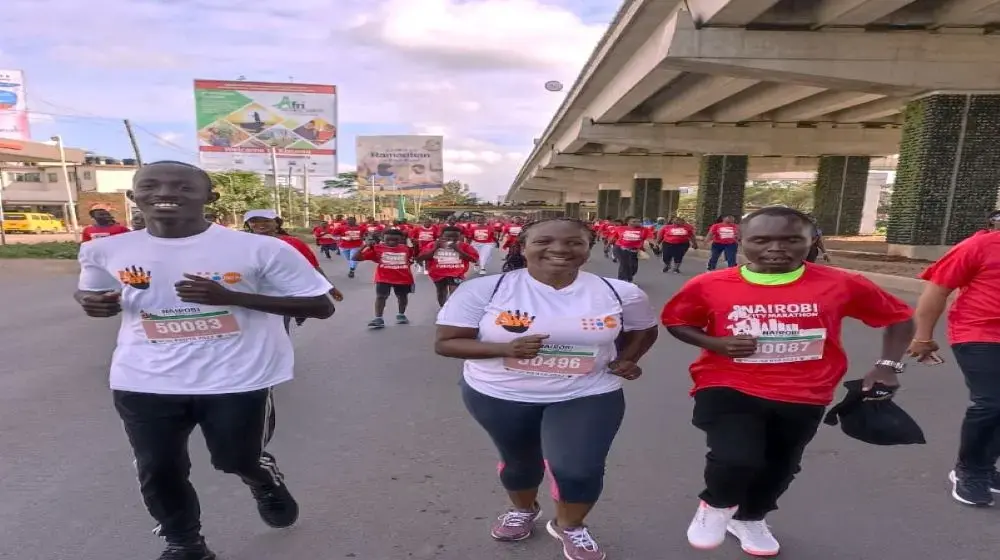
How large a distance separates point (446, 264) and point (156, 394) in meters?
5.87

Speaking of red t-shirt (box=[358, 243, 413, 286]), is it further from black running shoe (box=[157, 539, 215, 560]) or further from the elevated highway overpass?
the elevated highway overpass

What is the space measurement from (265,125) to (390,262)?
25369 mm

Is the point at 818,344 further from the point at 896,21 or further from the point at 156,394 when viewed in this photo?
the point at 896,21

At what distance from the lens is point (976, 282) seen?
2830mm

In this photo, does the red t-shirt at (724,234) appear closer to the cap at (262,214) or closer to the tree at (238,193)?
the cap at (262,214)

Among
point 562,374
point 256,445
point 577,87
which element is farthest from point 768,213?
point 577,87

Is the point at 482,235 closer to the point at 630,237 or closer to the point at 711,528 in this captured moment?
the point at 630,237

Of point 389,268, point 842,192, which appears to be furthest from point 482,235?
point 842,192

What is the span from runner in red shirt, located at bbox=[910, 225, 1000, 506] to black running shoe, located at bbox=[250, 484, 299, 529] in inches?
111

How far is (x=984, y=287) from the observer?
2803 millimetres

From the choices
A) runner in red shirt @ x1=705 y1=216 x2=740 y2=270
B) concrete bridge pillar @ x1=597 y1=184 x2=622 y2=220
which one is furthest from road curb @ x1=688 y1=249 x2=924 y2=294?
concrete bridge pillar @ x1=597 y1=184 x2=622 y2=220

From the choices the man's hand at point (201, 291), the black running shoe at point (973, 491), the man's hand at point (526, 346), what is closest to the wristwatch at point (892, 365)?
the black running shoe at point (973, 491)

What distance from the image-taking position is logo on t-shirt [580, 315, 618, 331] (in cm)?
225

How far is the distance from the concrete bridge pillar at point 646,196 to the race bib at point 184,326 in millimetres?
37018
